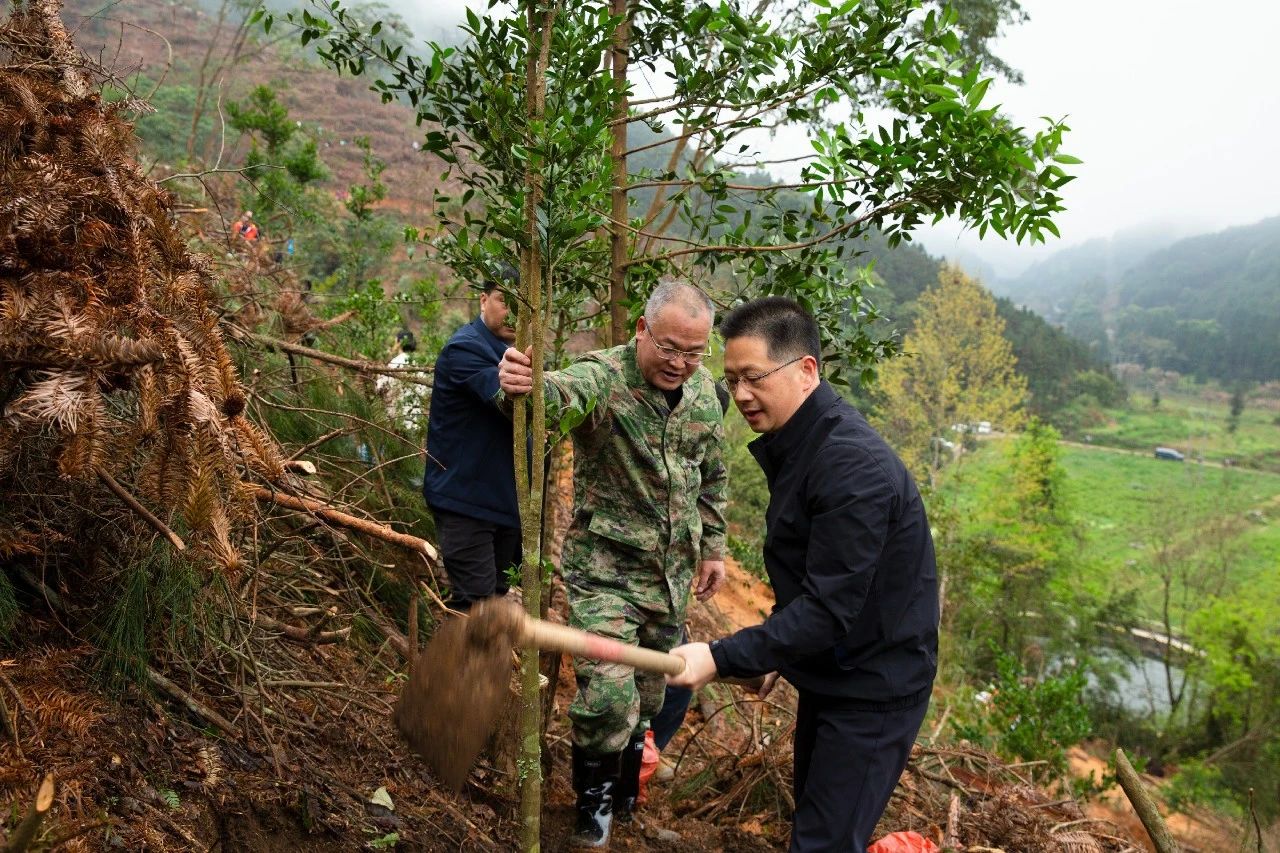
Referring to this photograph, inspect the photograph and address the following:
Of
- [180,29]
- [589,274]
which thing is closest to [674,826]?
[589,274]

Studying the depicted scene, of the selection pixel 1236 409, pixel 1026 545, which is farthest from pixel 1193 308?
pixel 1026 545

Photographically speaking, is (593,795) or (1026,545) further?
(1026,545)

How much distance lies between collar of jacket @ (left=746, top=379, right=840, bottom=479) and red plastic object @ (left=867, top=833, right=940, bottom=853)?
1.50m

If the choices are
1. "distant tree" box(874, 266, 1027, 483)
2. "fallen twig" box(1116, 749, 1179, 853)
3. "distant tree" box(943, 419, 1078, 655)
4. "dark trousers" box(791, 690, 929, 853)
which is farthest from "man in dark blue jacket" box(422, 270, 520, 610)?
"distant tree" box(874, 266, 1027, 483)

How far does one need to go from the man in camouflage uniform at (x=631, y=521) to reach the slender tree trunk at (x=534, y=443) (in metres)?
0.53

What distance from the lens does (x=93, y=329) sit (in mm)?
1687

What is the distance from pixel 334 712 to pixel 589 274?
6.14ft

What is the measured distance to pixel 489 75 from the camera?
235 centimetres

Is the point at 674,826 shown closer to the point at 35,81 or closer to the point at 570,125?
the point at 570,125

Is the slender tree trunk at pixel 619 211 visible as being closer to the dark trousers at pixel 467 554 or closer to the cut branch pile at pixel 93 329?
the dark trousers at pixel 467 554

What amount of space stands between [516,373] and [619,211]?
132 centimetres

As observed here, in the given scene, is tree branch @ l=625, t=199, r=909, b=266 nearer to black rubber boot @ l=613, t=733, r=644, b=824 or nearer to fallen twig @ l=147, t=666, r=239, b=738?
black rubber boot @ l=613, t=733, r=644, b=824

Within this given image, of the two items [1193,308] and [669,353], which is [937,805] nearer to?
[669,353]

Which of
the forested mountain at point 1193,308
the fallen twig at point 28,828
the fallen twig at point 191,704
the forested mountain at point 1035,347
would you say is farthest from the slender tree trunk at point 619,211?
the forested mountain at point 1193,308
